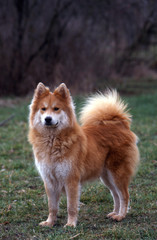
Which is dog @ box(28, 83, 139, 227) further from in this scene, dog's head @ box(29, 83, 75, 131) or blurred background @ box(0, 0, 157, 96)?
blurred background @ box(0, 0, 157, 96)

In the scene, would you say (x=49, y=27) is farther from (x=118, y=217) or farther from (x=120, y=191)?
(x=118, y=217)

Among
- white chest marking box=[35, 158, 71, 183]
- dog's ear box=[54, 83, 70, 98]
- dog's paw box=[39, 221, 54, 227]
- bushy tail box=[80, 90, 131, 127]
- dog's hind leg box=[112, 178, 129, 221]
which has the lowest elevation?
dog's paw box=[39, 221, 54, 227]

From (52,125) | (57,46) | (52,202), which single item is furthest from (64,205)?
(57,46)

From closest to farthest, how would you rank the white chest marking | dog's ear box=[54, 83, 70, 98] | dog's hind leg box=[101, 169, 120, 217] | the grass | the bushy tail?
the grass
the white chest marking
dog's ear box=[54, 83, 70, 98]
dog's hind leg box=[101, 169, 120, 217]
the bushy tail

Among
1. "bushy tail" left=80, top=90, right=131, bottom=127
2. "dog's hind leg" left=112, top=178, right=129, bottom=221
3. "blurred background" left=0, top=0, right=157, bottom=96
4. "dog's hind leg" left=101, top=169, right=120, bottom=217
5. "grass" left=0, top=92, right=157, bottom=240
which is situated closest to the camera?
"grass" left=0, top=92, right=157, bottom=240

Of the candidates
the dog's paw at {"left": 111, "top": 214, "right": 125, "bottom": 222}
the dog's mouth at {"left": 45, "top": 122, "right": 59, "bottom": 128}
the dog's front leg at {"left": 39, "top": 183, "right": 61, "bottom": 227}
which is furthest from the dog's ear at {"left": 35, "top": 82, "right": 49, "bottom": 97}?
the dog's paw at {"left": 111, "top": 214, "right": 125, "bottom": 222}

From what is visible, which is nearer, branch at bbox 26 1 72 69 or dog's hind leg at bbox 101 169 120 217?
dog's hind leg at bbox 101 169 120 217

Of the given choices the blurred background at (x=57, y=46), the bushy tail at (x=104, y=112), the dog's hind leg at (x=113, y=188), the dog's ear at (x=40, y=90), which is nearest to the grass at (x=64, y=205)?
the dog's hind leg at (x=113, y=188)

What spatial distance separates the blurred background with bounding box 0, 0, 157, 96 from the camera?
55.4ft

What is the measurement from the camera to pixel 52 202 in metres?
4.45

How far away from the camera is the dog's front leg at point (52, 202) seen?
4355 millimetres

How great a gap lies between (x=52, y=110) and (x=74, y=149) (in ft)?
1.82

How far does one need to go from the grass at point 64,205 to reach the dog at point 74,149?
0.74 feet

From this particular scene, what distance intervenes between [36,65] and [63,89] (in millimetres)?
13166
